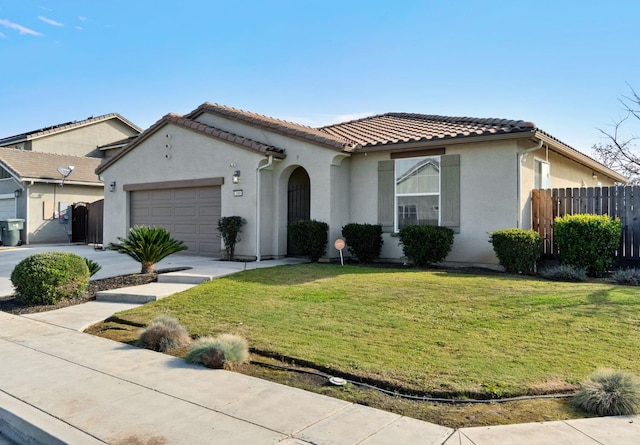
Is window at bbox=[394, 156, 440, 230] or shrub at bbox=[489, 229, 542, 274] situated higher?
window at bbox=[394, 156, 440, 230]

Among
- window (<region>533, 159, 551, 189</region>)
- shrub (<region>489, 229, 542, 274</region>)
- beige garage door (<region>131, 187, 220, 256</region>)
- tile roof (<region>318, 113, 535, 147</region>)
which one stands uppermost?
tile roof (<region>318, 113, 535, 147</region>)

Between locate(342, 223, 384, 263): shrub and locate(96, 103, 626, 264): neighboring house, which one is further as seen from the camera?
locate(342, 223, 384, 263): shrub

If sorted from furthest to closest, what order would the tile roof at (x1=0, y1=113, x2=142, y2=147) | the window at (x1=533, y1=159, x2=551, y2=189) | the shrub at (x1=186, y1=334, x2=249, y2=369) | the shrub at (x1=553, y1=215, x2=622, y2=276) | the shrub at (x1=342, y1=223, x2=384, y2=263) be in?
the tile roof at (x1=0, y1=113, x2=142, y2=147) → the window at (x1=533, y1=159, x2=551, y2=189) → the shrub at (x1=342, y1=223, x2=384, y2=263) → the shrub at (x1=553, y1=215, x2=622, y2=276) → the shrub at (x1=186, y1=334, x2=249, y2=369)

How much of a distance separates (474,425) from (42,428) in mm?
3587

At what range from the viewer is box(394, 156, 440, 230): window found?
12703mm

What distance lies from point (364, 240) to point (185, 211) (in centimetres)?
683

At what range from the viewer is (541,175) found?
13.3m

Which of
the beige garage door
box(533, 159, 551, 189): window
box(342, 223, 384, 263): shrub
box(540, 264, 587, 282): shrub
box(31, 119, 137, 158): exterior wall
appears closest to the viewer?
box(540, 264, 587, 282): shrub

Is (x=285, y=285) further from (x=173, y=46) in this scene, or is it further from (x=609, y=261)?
(x=173, y=46)

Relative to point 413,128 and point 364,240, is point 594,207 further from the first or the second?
point 364,240

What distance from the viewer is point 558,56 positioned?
560 inches

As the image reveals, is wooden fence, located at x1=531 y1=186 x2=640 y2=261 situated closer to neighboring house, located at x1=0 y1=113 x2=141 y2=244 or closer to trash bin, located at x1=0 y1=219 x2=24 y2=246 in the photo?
neighboring house, located at x1=0 y1=113 x2=141 y2=244

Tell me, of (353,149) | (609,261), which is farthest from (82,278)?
(609,261)

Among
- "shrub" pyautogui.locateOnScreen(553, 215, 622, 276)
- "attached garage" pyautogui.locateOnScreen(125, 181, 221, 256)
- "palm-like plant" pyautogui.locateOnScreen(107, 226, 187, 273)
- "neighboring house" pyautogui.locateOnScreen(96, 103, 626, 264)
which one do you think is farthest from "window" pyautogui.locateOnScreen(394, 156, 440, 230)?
"palm-like plant" pyautogui.locateOnScreen(107, 226, 187, 273)
